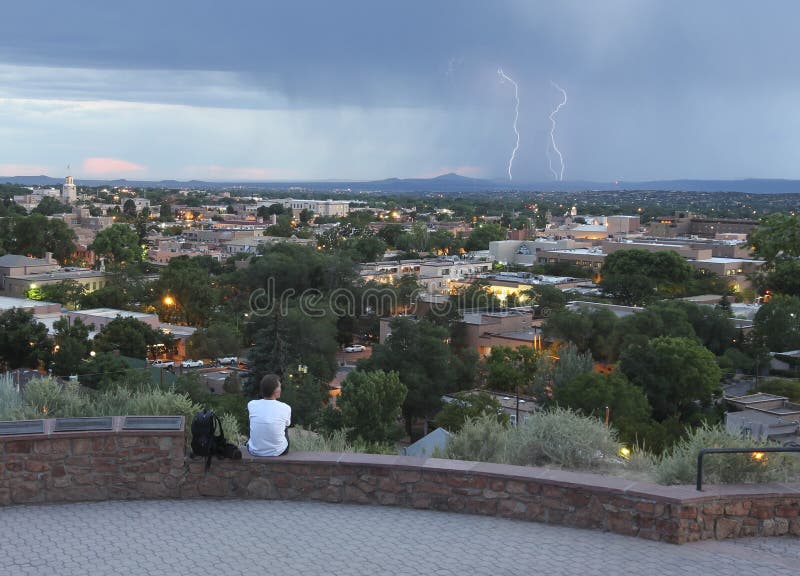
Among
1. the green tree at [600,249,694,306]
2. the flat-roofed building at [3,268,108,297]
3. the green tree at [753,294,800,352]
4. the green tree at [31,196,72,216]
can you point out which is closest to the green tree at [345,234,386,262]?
the green tree at [600,249,694,306]

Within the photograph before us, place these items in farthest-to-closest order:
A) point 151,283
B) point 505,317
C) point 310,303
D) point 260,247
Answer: point 260,247
point 151,283
point 310,303
point 505,317

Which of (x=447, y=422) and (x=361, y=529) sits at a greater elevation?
(x=361, y=529)

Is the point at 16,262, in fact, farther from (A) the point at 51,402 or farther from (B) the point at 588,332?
(A) the point at 51,402

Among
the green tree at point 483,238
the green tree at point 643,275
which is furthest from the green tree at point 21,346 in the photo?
the green tree at point 483,238

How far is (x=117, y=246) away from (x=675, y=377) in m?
48.1

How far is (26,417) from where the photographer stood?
722 centimetres

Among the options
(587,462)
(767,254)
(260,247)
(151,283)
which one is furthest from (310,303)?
(587,462)

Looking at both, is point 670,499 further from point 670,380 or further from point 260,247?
point 260,247

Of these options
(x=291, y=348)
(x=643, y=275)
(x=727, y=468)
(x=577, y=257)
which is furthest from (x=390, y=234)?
(x=727, y=468)

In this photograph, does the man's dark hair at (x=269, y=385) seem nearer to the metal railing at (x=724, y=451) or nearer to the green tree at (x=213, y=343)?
the metal railing at (x=724, y=451)

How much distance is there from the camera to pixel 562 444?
6.80 meters

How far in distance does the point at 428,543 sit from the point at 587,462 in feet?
5.78

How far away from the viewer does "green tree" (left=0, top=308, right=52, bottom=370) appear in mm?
24828

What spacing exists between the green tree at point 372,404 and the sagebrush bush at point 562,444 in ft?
33.5
